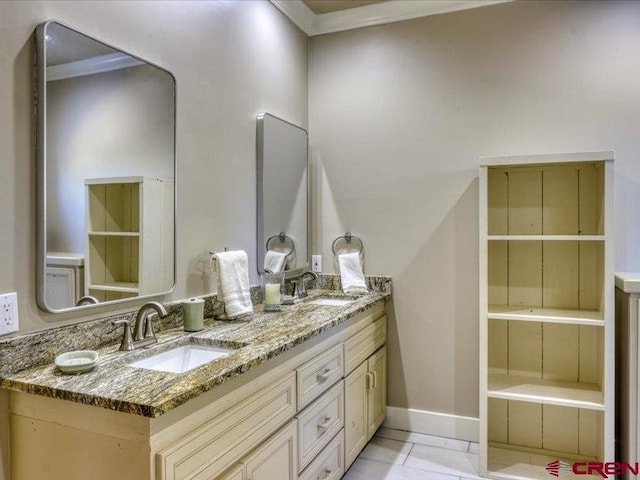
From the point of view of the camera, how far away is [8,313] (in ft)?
4.46

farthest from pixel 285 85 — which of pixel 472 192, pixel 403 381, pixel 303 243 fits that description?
pixel 403 381

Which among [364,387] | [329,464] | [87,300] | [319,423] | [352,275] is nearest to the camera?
[87,300]

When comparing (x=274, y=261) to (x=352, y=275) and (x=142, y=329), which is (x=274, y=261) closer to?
(x=352, y=275)

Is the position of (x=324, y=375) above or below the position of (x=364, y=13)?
below

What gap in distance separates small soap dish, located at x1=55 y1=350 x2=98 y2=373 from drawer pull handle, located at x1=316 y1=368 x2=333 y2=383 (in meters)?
0.96

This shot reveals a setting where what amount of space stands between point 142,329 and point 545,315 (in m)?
2.01

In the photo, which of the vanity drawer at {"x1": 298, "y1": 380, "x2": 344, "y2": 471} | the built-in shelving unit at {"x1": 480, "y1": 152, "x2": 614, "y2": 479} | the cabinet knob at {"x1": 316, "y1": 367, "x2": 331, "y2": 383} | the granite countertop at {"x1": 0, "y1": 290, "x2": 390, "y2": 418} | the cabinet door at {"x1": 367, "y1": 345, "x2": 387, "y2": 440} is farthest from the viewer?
the cabinet door at {"x1": 367, "y1": 345, "x2": 387, "y2": 440}

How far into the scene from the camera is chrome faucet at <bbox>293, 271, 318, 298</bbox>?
9.58 ft

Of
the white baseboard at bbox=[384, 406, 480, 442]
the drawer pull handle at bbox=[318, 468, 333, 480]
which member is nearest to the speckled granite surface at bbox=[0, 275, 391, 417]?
the drawer pull handle at bbox=[318, 468, 333, 480]

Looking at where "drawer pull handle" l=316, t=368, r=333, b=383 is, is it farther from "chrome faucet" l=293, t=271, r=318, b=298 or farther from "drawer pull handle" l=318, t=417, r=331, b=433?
"chrome faucet" l=293, t=271, r=318, b=298

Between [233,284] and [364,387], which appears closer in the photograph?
[233,284]

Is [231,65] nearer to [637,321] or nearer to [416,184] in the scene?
[416,184]

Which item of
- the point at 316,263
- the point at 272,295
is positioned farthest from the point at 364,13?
the point at 272,295

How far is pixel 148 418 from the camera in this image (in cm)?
116
